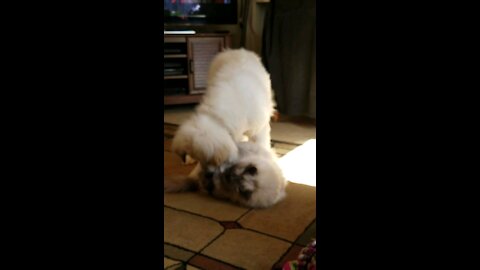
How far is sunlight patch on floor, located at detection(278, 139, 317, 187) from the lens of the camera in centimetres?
202


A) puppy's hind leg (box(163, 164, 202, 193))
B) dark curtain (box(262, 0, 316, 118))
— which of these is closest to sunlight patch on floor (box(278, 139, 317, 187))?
puppy's hind leg (box(163, 164, 202, 193))

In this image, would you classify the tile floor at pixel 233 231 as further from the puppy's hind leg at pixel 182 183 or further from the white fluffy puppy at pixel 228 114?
the white fluffy puppy at pixel 228 114

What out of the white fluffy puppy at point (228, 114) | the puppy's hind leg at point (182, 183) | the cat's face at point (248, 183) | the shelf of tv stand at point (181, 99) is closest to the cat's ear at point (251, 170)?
the cat's face at point (248, 183)

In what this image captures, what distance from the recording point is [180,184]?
1885 millimetres

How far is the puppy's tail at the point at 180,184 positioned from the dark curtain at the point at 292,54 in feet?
5.07

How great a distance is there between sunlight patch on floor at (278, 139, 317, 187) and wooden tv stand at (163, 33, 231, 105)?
1.51m

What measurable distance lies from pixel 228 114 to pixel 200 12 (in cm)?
231
